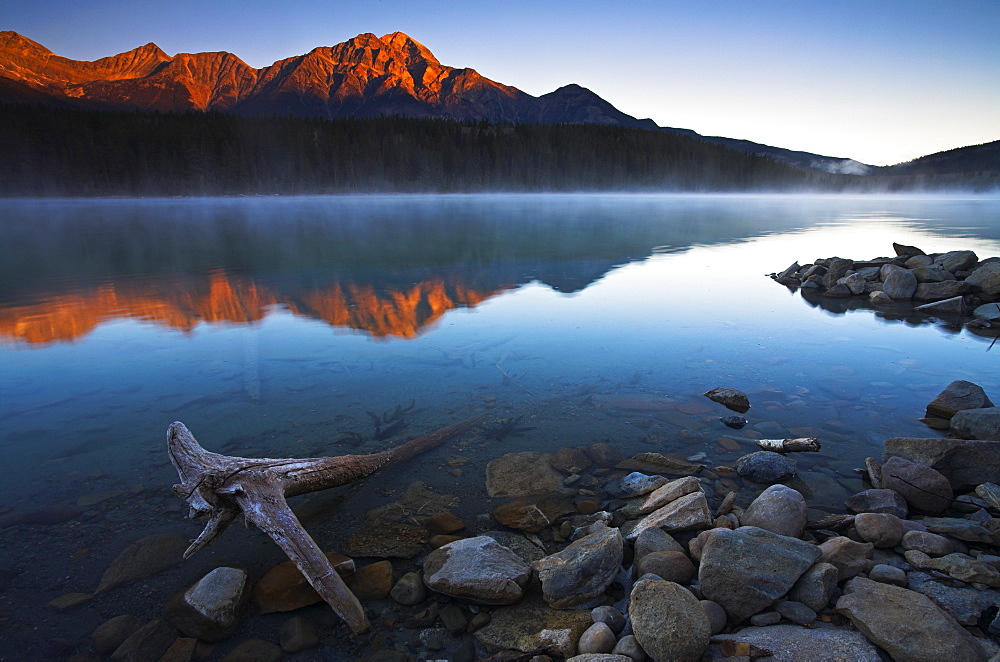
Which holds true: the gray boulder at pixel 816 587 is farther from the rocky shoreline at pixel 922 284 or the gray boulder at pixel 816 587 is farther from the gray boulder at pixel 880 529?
the rocky shoreline at pixel 922 284

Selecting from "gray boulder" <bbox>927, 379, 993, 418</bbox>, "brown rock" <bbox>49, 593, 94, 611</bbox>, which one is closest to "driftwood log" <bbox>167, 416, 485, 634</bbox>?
"brown rock" <bbox>49, 593, 94, 611</bbox>

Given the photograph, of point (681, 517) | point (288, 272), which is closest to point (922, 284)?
point (681, 517)

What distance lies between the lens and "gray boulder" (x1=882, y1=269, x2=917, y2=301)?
13.4 m

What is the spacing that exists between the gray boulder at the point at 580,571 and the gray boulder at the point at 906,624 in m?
1.42

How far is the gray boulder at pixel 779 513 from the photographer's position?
391cm

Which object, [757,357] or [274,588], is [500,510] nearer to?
[274,588]

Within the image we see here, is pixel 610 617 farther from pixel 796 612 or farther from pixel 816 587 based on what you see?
pixel 816 587

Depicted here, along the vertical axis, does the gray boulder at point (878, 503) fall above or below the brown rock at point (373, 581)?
above

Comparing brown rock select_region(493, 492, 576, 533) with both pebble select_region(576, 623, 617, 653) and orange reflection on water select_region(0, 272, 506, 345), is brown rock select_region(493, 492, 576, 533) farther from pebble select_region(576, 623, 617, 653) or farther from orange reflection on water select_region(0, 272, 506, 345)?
orange reflection on water select_region(0, 272, 506, 345)

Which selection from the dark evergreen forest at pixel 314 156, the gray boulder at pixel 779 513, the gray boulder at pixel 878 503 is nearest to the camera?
the gray boulder at pixel 779 513

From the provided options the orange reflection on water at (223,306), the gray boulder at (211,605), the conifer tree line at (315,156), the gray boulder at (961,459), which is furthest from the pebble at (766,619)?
the conifer tree line at (315,156)

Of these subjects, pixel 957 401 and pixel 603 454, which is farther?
pixel 957 401

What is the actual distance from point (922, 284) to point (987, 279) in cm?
134

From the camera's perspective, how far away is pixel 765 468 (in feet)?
16.3
